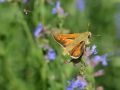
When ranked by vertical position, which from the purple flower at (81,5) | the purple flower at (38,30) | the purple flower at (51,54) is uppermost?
the purple flower at (81,5)

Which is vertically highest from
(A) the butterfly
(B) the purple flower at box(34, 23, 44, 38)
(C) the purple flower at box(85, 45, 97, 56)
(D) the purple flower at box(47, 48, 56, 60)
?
(B) the purple flower at box(34, 23, 44, 38)

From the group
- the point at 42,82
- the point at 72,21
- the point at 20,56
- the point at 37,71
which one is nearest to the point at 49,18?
the point at 72,21

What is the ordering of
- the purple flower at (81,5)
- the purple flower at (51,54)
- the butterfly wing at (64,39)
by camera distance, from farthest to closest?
1. the purple flower at (81,5)
2. the purple flower at (51,54)
3. the butterfly wing at (64,39)

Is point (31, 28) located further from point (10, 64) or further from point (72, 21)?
point (72, 21)

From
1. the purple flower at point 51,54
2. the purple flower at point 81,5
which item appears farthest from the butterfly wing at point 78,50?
the purple flower at point 81,5

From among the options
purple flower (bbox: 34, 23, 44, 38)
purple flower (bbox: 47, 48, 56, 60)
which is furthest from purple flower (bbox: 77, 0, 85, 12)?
purple flower (bbox: 47, 48, 56, 60)

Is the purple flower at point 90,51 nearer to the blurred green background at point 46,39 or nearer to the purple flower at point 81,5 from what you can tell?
the blurred green background at point 46,39

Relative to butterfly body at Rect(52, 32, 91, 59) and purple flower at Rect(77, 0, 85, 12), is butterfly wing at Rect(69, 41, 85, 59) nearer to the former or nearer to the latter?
butterfly body at Rect(52, 32, 91, 59)
